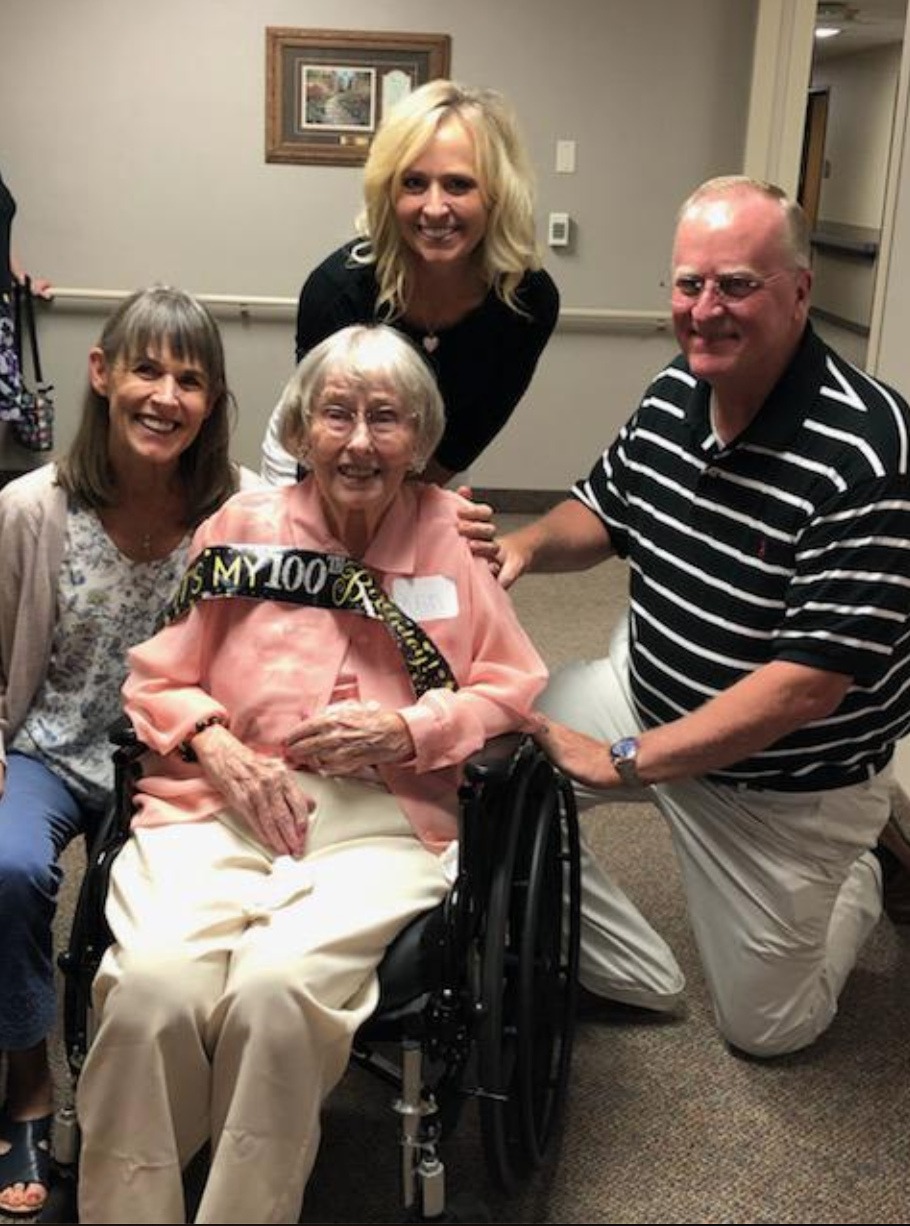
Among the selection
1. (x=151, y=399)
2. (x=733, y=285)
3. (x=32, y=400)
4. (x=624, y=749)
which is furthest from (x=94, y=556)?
(x=32, y=400)

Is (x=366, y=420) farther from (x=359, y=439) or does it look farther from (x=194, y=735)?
(x=194, y=735)

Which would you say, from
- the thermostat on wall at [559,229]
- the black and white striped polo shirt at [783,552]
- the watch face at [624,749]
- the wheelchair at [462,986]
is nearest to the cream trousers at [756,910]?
the black and white striped polo shirt at [783,552]

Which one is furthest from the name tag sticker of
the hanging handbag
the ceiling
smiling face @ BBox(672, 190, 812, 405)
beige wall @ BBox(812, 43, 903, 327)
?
beige wall @ BBox(812, 43, 903, 327)

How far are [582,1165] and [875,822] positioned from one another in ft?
2.34

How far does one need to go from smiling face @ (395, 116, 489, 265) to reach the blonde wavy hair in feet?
0.04

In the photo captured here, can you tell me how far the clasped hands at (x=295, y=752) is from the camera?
5.73ft

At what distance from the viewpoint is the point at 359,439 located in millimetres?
1807

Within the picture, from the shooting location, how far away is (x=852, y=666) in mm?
1846

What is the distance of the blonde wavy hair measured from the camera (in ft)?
7.41

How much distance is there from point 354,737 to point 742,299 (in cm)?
82

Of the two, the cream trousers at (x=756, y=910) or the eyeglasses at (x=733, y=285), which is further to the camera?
the cream trousers at (x=756, y=910)

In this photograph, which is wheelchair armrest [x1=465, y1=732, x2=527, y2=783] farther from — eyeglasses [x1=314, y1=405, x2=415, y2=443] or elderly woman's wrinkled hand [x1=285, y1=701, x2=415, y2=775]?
eyeglasses [x1=314, y1=405, x2=415, y2=443]

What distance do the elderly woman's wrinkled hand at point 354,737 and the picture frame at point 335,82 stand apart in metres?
3.98

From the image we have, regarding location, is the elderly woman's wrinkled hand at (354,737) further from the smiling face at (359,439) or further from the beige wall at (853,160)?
the beige wall at (853,160)
